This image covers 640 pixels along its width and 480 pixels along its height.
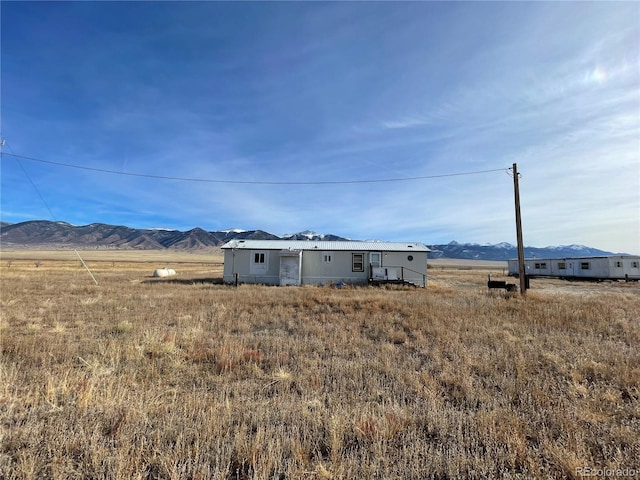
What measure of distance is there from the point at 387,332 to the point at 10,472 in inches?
303

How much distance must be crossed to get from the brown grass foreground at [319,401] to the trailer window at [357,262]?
17927 millimetres

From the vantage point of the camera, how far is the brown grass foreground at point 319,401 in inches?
122

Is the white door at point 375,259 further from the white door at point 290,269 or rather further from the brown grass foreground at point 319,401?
the brown grass foreground at point 319,401

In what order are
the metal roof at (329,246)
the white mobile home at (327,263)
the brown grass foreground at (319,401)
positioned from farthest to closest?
the metal roof at (329,246)
the white mobile home at (327,263)
the brown grass foreground at (319,401)

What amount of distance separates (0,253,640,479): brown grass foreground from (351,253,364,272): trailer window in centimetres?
1793

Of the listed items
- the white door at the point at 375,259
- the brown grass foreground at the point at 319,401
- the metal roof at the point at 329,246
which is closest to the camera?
the brown grass foreground at the point at 319,401

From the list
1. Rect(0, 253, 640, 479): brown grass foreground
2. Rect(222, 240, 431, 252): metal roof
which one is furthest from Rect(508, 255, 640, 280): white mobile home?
Rect(0, 253, 640, 479): brown grass foreground

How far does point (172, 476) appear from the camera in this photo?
2.82 meters

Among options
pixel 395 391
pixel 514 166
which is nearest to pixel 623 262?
pixel 514 166

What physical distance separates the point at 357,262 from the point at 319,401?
23.3 meters

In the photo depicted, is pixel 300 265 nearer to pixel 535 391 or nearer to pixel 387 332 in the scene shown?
pixel 387 332

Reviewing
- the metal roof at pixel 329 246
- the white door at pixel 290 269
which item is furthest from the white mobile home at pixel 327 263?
the white door at pixel 290 269

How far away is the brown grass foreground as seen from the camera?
3098mm

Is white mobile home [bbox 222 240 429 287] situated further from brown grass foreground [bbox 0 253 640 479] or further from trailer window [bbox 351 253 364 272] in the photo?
brown grass foreground [bbox 0 253 640 479]
